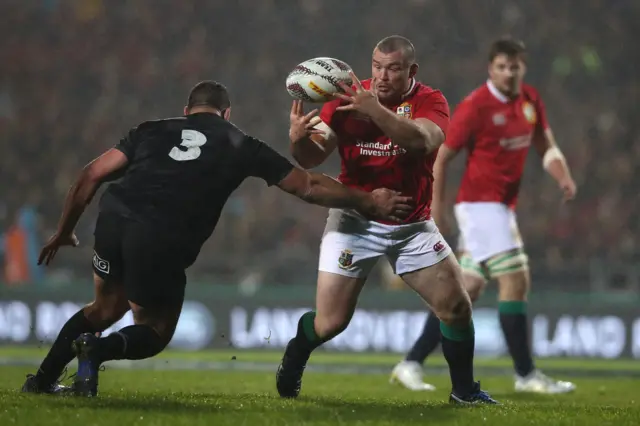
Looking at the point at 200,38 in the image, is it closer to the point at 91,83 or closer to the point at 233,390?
the point at 91,83

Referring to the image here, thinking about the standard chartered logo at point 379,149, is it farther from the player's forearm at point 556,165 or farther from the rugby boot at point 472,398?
the player's forearm at point 556,165

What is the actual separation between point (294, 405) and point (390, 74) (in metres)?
2.09

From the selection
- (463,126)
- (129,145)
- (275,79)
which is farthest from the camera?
(275,79)

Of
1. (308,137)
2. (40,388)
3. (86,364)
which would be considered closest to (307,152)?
(308,137)

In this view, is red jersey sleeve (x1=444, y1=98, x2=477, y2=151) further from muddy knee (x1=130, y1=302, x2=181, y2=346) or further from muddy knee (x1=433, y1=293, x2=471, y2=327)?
muddy knee (x1=130, y1=302, x2=181, y2=346)

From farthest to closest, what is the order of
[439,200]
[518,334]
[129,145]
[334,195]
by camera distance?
[518,334], [439,200], [334,195], [129,145]

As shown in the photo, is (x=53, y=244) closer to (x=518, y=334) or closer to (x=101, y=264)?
(x=101, y=264)

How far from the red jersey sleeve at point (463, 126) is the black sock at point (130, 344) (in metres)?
4.01

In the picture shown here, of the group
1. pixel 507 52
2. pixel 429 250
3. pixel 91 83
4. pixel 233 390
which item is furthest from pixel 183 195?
pixel 91 83

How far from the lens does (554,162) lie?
9.65m

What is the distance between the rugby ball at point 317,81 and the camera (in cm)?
615

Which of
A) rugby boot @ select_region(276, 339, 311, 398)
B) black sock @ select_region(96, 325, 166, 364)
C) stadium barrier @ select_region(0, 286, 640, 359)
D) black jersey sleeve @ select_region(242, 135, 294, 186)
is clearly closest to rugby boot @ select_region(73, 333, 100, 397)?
black sock @ select_region(96, 325, 166, 364)

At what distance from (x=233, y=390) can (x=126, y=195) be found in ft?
10.1

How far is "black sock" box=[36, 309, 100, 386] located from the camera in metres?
6.20
